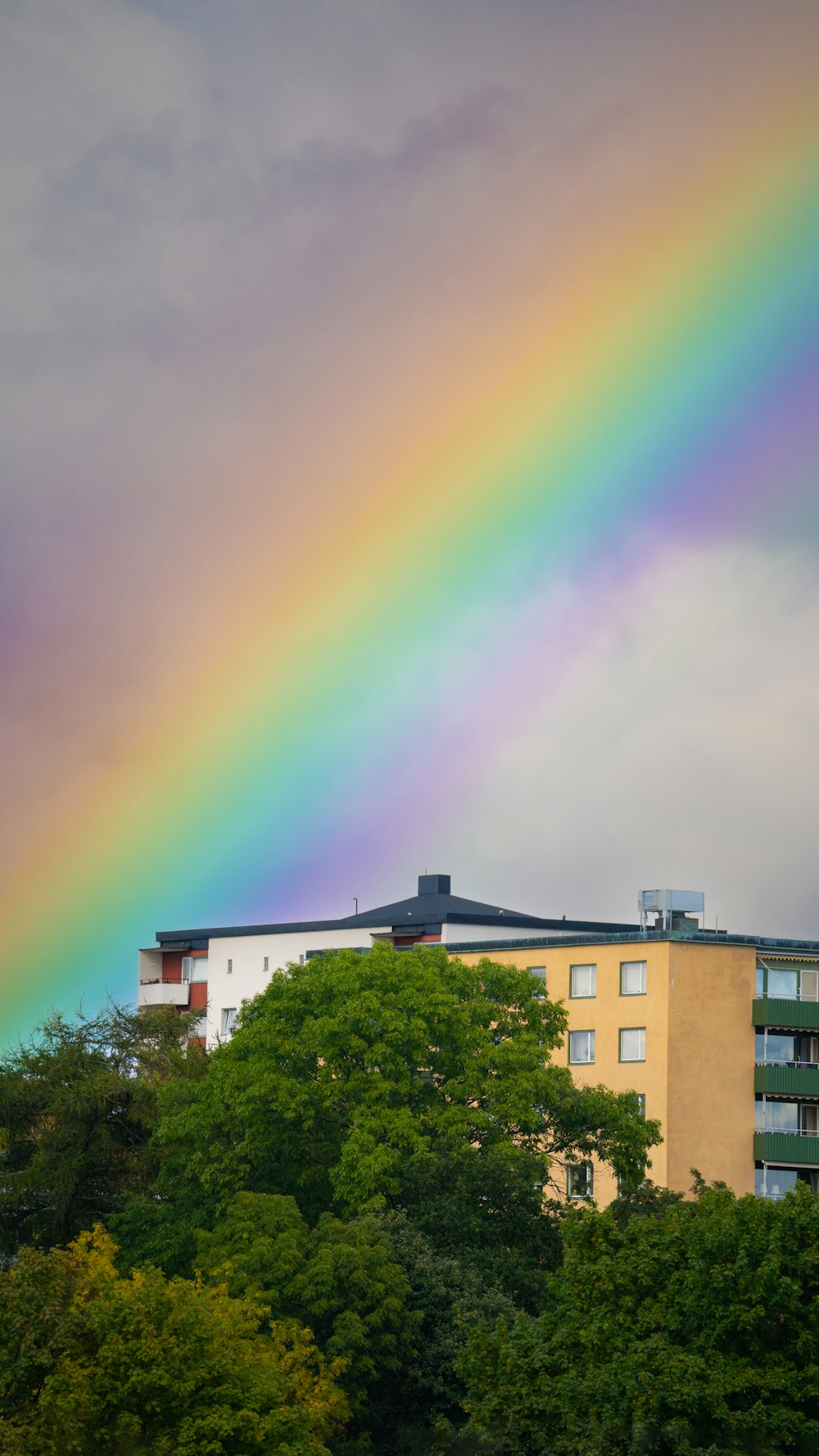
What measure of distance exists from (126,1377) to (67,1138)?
3002cm

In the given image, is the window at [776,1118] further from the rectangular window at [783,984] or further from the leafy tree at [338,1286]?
the leafy tree at [338,1286]

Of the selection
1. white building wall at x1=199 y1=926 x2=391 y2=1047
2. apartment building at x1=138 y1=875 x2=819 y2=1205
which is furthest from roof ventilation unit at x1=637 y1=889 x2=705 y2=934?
white building wall at x1=199 y1=926 x2=391 y2=1047

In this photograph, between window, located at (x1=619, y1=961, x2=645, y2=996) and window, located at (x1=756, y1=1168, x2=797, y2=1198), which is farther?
window, located at (x1=619, y1=961, x2=645, y2=996)

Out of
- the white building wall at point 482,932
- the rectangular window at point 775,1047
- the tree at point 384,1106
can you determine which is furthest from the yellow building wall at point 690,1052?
the white building wall at point 482,932

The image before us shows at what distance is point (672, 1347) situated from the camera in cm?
3847

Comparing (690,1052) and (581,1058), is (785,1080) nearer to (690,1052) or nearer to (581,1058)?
(690,1052)

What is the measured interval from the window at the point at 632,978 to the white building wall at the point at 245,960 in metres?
36.8

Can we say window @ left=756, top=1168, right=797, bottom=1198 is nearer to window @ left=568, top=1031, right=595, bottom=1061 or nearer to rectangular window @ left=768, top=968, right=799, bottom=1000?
rectangular window @ left=768, top=968, right=799, bottom=1000

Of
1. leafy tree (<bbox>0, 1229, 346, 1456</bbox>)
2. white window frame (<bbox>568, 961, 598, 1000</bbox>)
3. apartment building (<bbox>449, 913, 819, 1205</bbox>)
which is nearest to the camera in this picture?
leafy tree (<bbox>0, 1229, 346, 1456</bbox>)

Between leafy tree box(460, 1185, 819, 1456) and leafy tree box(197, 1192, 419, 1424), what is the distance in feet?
26.3

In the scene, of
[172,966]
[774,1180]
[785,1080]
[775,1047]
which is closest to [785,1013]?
[775,1047]

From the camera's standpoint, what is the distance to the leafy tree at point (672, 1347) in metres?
36.6

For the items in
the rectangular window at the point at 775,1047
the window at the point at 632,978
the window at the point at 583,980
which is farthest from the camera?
the window at the point at 583,980

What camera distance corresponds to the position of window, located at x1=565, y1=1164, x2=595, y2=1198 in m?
63.7
